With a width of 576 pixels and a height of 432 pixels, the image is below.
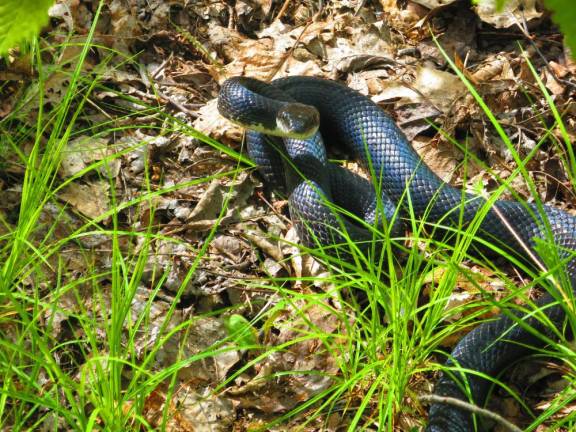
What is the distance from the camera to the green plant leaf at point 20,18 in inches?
19.9

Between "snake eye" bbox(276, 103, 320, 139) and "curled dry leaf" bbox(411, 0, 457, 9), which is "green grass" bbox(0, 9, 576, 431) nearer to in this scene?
"snake eye" bbox(276, 103, 320, 139)

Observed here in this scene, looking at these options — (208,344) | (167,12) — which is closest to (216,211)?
(208,344)

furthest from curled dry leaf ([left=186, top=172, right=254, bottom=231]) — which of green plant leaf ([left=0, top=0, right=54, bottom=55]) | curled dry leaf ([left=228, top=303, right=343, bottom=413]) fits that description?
green plant leaf ([left=0, top=0, right=54, bottom=55])

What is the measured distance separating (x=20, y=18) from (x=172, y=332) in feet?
6.34

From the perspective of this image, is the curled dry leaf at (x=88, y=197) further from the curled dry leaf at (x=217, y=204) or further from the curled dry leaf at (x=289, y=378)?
the curled dry leaf at (x=289, y=378)

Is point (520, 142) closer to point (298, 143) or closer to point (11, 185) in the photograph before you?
point (298, 143)

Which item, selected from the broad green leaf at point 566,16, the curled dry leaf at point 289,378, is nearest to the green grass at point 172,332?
the curled dry leaf at point 289,378

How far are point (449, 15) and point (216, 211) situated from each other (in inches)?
109

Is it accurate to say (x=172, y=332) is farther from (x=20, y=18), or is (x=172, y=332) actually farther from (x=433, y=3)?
(x=433, y=3)

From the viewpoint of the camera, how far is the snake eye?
159 inches

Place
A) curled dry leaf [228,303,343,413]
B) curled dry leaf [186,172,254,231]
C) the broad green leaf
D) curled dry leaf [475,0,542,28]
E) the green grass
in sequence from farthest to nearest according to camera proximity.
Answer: curled dry leaf [475,0,542,28] → curled dry leaf [186,172,254,231] → curled dry leaf [228,303,343,413] → the green grass → the broad green leaf

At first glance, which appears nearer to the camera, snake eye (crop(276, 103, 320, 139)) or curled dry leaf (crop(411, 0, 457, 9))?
snake eye (crop(276, 103, 320, 139))

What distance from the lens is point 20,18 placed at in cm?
51

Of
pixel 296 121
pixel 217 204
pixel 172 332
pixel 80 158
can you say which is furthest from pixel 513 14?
pixel 172 332
